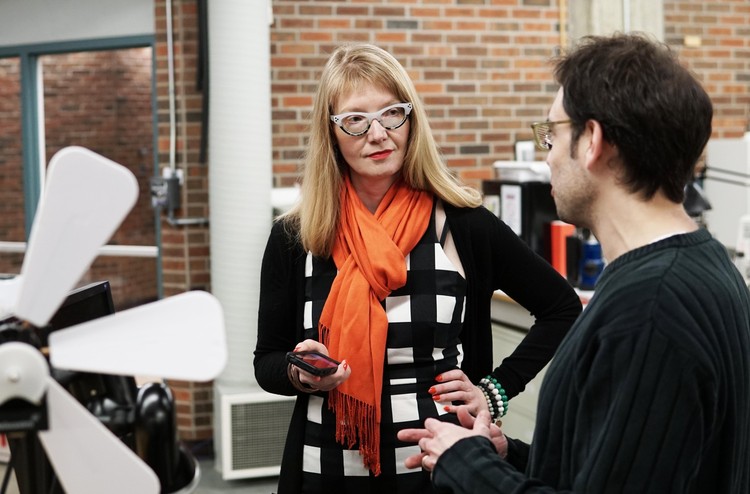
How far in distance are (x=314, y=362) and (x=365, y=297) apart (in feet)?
0.59

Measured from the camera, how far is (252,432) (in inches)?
158

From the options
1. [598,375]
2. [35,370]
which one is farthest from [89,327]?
[598,375]

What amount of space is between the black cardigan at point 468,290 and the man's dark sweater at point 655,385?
65cm

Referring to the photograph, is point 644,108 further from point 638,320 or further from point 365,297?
point 365,297

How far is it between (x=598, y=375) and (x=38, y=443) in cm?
69

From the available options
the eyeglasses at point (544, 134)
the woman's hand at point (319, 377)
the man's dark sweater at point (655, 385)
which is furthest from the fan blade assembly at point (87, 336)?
the woman's hand at point (319, 377)

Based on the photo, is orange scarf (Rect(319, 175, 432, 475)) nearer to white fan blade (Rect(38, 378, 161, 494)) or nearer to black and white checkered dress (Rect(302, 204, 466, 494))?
black and white checkered dress (Rect(302, 204, 466, 494))

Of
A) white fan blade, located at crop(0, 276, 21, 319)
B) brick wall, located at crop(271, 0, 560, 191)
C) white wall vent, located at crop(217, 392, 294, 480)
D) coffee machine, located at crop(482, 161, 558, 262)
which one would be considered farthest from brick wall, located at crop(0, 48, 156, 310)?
white fan blade, located at crop(0, 276, 21, 319)

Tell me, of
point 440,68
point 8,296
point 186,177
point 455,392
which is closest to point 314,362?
point 455,392

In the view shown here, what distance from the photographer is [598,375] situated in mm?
1050

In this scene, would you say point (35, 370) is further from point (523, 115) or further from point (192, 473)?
point (523, 115)

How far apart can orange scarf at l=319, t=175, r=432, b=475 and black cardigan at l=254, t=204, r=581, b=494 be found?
8cm

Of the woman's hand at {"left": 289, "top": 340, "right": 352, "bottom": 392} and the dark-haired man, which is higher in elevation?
the dark-haired man

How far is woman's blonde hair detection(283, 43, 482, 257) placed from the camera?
1.76m
